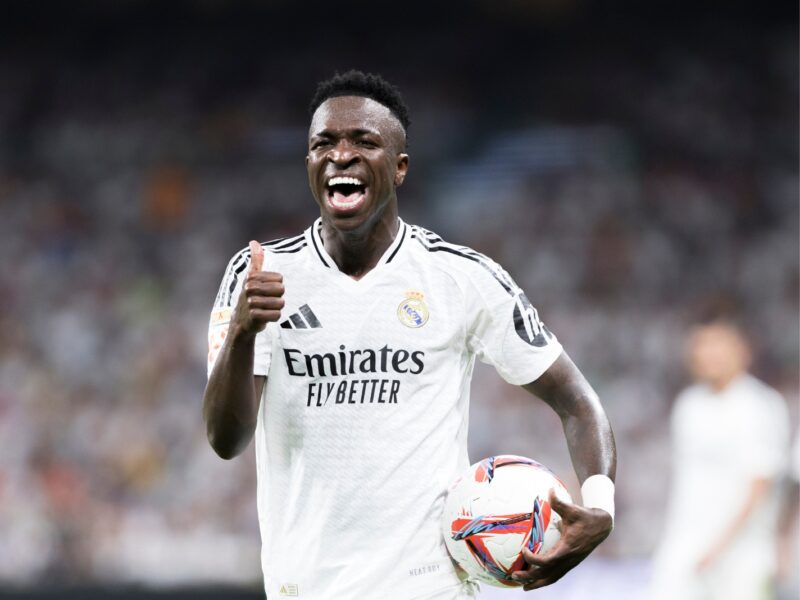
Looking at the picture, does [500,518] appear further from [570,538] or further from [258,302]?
[258,302]

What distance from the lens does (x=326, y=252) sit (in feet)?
12.5

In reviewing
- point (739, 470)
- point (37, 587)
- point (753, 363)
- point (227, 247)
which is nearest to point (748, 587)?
point (739, 470)

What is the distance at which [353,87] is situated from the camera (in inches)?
150

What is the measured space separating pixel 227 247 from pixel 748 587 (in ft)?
28.3

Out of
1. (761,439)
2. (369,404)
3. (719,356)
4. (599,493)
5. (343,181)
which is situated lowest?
(599,493)

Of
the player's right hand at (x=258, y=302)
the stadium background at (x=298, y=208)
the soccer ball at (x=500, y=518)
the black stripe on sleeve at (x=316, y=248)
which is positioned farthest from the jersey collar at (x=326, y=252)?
the stadium background at (x=298, y=208)

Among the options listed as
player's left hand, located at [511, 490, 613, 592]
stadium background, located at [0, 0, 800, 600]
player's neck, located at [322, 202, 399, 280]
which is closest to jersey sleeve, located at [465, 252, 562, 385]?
player's neck, located at [322, 202, 399, 280]

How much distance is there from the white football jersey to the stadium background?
19.0 feet

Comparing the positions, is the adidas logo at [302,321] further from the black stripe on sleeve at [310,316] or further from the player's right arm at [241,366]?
the player's right arm at [241,366]

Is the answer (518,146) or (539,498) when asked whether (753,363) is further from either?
(539,498)

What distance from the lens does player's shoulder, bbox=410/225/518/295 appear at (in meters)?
3.80

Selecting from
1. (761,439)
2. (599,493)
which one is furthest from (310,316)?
(761,439)

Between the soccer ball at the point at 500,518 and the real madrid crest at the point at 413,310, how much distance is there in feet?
1.51

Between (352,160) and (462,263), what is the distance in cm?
48
